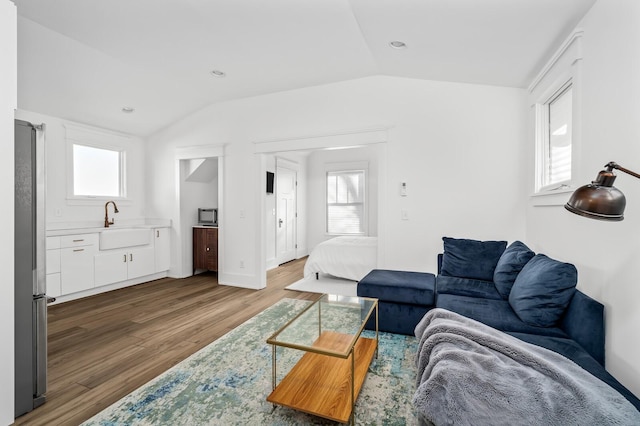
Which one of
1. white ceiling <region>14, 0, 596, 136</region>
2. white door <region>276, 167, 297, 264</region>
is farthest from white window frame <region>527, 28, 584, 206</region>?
white door <region>276, 167, 297, 264</region>

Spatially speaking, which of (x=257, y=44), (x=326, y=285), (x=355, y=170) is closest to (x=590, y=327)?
(x=326, y=285)

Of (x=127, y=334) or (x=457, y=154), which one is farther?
(x=457, y=154)

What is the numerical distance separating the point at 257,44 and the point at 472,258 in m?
3.07

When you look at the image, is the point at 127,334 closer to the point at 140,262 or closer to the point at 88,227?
the point at 140,262

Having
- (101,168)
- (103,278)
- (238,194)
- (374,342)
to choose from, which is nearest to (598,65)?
(374,342)

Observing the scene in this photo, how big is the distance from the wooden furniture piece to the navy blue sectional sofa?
316cm

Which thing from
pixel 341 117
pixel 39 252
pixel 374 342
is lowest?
pixel 374 342

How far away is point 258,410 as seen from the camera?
1804mm

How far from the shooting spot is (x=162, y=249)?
16.8ft

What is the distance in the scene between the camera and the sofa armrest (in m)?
1.65

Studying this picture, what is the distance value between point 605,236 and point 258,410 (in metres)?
2.29

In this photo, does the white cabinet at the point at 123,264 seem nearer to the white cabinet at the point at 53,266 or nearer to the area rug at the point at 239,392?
the white cabinet at the point at 53,266

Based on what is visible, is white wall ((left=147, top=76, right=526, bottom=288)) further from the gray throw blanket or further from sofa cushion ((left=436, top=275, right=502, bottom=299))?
the gray throw blanket

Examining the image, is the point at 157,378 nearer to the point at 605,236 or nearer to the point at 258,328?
the point at 258,328
